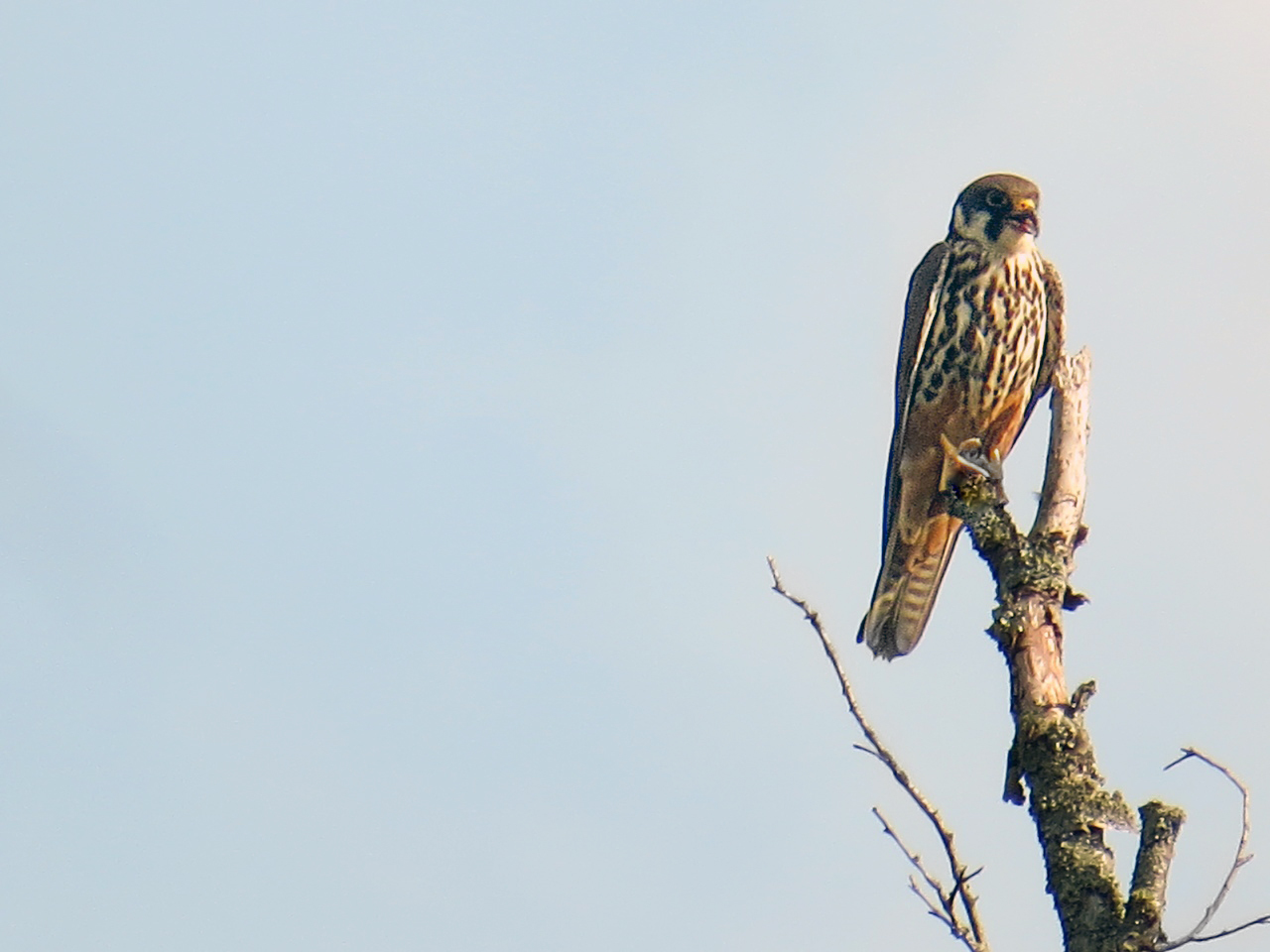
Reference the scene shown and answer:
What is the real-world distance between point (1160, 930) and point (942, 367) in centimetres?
309

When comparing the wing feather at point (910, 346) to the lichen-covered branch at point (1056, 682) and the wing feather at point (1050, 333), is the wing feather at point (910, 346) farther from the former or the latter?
the lichen-covered branch at point (1056, 682)

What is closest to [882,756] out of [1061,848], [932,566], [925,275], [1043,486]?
[1061,848]

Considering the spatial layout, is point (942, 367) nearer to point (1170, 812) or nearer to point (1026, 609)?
point (1026, 609)

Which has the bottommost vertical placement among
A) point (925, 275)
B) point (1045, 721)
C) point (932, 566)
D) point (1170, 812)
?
point (1170, 812)

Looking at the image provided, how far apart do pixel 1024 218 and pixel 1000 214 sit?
91mm

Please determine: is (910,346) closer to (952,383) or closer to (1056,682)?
(952,383)

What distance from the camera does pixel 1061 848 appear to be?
3172 millimetres

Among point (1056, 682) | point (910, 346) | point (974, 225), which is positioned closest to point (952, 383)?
point (910, 346)

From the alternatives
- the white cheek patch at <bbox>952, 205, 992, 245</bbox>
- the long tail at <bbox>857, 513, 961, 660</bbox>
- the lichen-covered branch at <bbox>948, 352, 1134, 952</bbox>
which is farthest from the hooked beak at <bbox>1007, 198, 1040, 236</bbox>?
the lichen-covered branch at <bbox>948, 352, 1134, 952</bbox>

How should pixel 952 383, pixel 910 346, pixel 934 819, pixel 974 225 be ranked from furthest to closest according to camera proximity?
pixel 974 225
pixel 910 346
pixel 952 383
pixel 934 819

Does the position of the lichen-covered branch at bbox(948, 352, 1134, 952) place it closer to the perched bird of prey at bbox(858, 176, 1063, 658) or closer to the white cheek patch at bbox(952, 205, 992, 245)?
the perched bird of prey at bbox(858, 176, 1063, 658)

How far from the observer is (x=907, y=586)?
18.8ft

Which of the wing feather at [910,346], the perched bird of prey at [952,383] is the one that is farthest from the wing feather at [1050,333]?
the wing feather at [910,346]

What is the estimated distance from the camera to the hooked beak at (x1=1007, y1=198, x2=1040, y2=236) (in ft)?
19.3
